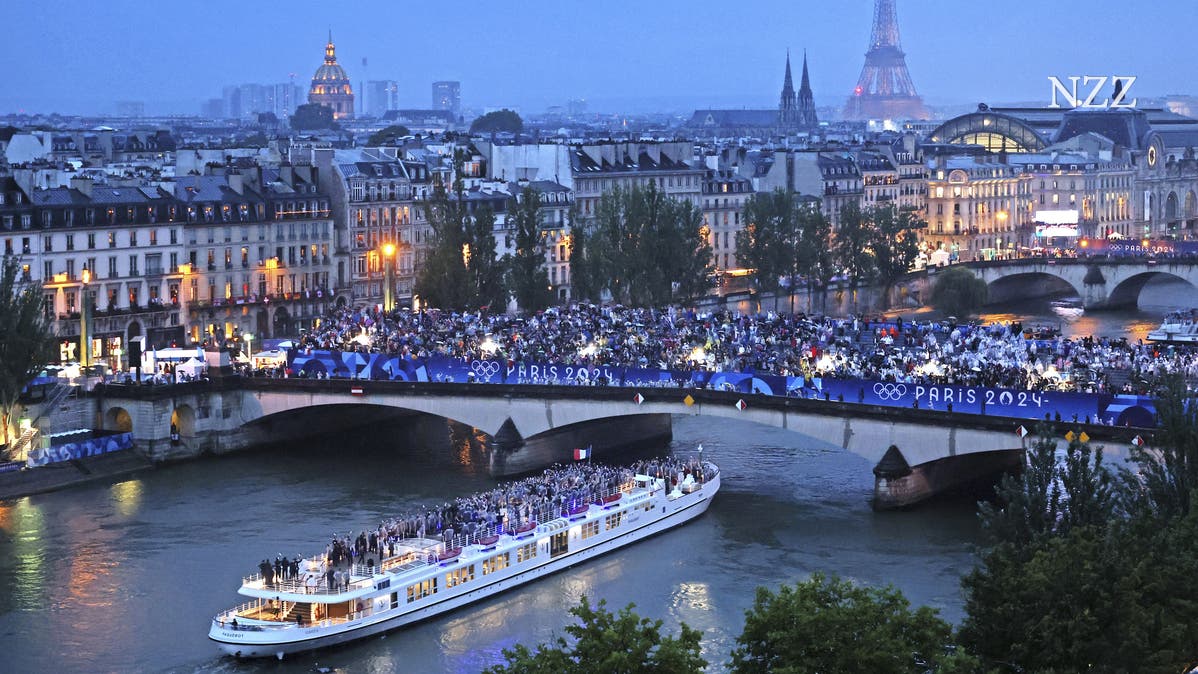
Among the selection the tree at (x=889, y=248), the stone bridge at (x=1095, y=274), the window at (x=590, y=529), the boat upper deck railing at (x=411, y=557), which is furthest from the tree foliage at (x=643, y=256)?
the window at (x=590, y=529)

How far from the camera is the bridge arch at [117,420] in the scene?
6806 cm

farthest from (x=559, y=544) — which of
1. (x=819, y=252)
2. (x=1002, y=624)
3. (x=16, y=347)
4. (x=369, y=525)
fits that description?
(x=819, y=252)

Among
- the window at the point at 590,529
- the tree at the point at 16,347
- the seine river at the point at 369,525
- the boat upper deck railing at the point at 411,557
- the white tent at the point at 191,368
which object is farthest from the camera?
the white tent at the point at 191,368

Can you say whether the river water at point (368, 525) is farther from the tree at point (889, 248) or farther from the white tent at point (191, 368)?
the tree at point (889, 248)

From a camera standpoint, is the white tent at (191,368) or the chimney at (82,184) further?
the chimney at (82,184)

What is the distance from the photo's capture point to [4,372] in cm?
6366

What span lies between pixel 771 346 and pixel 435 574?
84.6 ft

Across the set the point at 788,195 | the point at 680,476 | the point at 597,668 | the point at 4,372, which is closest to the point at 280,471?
the point at 4,372

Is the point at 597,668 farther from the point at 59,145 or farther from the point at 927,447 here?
the point at 59,145

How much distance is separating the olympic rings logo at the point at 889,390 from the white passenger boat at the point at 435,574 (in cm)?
595

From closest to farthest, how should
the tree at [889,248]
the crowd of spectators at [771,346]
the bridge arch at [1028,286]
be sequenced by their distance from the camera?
1. the crowd of spectators at [771,346]
2. the tree at [889,248]
3. the bridge arch at [1028,286]

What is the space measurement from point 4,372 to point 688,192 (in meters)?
58.9

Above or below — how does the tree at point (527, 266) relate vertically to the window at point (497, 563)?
above

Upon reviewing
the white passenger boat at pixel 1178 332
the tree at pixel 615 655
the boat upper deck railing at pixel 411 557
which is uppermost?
the white passenger boat at pixel 1178 332
